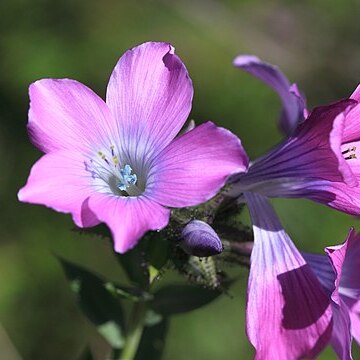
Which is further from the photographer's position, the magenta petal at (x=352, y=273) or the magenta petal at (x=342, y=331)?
the magenta petal at (x=352, y=273)

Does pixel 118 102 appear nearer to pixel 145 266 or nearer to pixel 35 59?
pixel 145 266

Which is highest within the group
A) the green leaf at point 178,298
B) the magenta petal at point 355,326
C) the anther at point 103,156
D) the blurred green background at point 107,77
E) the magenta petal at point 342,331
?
the anther at point 103,156

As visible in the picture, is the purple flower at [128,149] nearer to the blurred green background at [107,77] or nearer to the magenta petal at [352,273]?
the magenta petal at [352,273]

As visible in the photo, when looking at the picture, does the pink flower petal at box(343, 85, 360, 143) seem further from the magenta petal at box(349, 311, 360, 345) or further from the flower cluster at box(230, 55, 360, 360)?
the magenta petal at box(349, 311, 360, 345)

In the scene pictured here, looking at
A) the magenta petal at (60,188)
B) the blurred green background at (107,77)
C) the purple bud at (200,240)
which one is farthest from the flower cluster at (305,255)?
the blurred green background at (107,77)

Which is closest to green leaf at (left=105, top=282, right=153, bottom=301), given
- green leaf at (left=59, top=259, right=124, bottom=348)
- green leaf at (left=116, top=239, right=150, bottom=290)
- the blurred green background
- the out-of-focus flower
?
green leaf at (left=116, top=239, right=150, bottom=290)

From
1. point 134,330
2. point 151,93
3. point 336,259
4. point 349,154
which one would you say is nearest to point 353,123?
point 349,154
